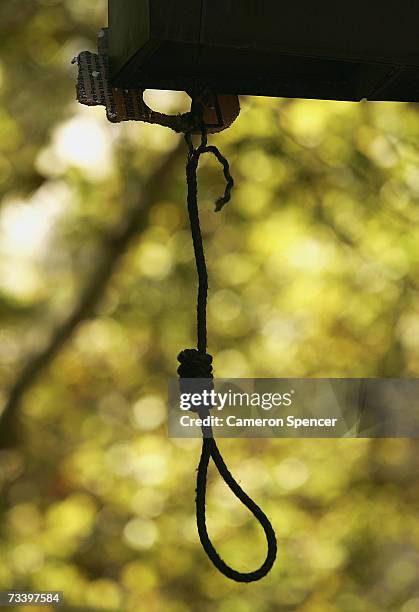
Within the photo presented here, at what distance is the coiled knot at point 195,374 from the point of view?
0.60 metres

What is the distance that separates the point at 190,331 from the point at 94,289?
0.18 meters

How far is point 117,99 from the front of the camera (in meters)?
0.64

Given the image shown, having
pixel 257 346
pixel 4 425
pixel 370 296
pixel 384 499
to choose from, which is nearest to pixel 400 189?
pixel 370 296

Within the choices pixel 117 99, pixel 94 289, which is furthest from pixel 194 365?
pixel 94 289

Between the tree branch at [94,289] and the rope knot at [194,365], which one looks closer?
the rope knot at [194,365]

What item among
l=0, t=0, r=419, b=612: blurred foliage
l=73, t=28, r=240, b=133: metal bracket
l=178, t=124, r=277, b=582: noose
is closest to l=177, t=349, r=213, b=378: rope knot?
l=178, t=124, r=277, b=582: noose

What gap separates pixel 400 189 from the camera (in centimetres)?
134

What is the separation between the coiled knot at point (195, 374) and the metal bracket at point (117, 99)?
7.4 inches

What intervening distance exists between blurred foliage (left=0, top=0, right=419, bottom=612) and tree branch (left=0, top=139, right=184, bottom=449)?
0.01 metres

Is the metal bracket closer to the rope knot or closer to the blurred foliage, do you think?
the rope knot

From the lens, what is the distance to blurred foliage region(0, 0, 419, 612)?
129 centimetres

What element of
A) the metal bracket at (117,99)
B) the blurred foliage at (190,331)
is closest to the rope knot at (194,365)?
the metal bracket at (117,99)

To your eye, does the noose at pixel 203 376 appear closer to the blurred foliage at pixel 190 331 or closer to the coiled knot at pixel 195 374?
the coiled knot at pixel 195 374

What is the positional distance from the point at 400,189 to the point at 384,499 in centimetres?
54
